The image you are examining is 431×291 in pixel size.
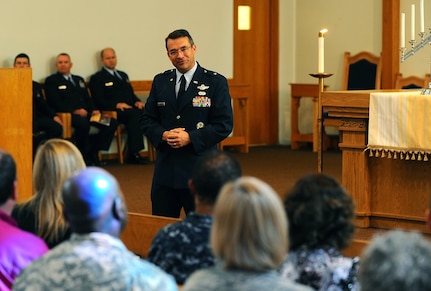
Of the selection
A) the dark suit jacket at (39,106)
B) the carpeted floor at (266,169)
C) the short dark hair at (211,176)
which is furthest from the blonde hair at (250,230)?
the dark suit jacket at (39,106)

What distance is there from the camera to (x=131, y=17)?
10.6m

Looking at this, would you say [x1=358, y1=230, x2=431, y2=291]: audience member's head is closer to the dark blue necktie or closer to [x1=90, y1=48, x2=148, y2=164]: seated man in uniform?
the dark blue necktie

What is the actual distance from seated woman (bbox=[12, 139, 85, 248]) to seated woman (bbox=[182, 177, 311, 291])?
3.91 ft

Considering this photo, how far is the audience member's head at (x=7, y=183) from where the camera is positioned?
289 cm

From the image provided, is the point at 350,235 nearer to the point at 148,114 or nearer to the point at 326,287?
the point at 326,287

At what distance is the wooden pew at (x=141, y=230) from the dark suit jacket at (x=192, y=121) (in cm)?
32

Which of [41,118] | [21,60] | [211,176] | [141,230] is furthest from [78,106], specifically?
[211,176]

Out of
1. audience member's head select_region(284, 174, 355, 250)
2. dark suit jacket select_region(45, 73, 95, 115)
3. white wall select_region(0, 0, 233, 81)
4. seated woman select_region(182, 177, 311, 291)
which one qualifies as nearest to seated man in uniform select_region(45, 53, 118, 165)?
dark suit jacket select_region(45, 73, 95, 115)

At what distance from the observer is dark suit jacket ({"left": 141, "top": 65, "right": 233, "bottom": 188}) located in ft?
15.2

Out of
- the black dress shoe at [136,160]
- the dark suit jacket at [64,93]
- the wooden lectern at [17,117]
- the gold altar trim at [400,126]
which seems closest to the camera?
the gold altar trim at [400,126]

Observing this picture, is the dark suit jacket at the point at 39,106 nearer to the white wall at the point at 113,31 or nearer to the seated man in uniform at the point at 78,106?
the seated man in uniform at the point at 78,106

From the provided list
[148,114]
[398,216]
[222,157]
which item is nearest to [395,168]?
[398,216]

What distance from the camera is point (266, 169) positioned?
9680mm

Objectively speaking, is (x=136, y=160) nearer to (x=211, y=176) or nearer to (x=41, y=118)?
(x=41, y=118)
